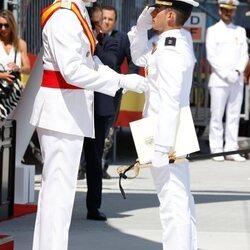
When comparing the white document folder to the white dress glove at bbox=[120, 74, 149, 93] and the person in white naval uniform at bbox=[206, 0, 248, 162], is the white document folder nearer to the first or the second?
the white dress glove at bbox=[120, 74, 149, 93]

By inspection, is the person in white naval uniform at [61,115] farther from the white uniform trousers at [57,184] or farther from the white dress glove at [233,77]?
the white dress glove at [233,77]

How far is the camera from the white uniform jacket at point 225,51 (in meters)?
14.0

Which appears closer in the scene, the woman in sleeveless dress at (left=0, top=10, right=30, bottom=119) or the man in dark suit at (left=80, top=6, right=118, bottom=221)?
the man in dark suit at (left=80, top=6, right=118, bottom=221)

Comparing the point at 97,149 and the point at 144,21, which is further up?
the point at 144,21

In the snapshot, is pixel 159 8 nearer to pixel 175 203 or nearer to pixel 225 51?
pixel 175 203

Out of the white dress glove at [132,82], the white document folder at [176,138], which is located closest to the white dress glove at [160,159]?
the white document folder at [176,138]

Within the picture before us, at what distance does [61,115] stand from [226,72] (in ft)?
25.7

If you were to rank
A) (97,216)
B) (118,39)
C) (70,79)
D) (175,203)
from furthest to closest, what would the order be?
(118,39)
(97,216)
(175,203)
(70,79)

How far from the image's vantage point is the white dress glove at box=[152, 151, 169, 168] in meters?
6.21

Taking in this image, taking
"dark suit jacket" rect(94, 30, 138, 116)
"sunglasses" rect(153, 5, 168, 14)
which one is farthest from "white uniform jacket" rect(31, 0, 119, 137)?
"dark suit jacket" rect(94, 30, 138, 116)

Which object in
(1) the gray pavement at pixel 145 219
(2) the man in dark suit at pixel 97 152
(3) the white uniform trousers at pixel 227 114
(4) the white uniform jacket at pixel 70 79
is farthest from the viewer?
(3) the white uniform trousers at pixel 227 114

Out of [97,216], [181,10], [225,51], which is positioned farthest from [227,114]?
[181,10]

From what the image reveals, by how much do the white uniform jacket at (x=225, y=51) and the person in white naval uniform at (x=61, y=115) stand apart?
25.2ft

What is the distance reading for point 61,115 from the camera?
20.8 ft
